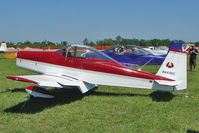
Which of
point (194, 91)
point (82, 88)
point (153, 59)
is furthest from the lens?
point (153, 59)

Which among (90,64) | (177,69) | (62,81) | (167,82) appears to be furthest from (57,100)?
(177,69)

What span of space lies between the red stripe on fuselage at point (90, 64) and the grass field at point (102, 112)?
32.1 inches

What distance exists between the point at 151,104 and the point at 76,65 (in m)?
2.58

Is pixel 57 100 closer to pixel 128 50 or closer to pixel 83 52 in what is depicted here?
pixel 83 52

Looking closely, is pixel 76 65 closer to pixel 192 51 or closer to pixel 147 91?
pixel 147 91

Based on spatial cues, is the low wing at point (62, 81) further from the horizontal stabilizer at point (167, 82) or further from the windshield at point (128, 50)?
the windshield at point (128, 50)

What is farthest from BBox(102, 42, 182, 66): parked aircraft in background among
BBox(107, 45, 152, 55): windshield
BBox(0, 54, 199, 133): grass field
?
BBox(0, 54, 199, 133): grass field

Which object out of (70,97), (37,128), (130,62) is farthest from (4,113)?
(130,62)

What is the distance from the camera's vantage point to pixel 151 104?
207 inches

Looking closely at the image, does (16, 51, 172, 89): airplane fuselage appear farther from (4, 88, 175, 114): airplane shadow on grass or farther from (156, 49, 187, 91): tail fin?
(4, 88, 175, 114): airplane shadow on grass

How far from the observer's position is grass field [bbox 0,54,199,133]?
12.6 feet

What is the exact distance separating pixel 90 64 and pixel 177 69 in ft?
8.42

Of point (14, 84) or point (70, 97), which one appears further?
point (14, 84)

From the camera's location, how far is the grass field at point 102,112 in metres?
3.84
